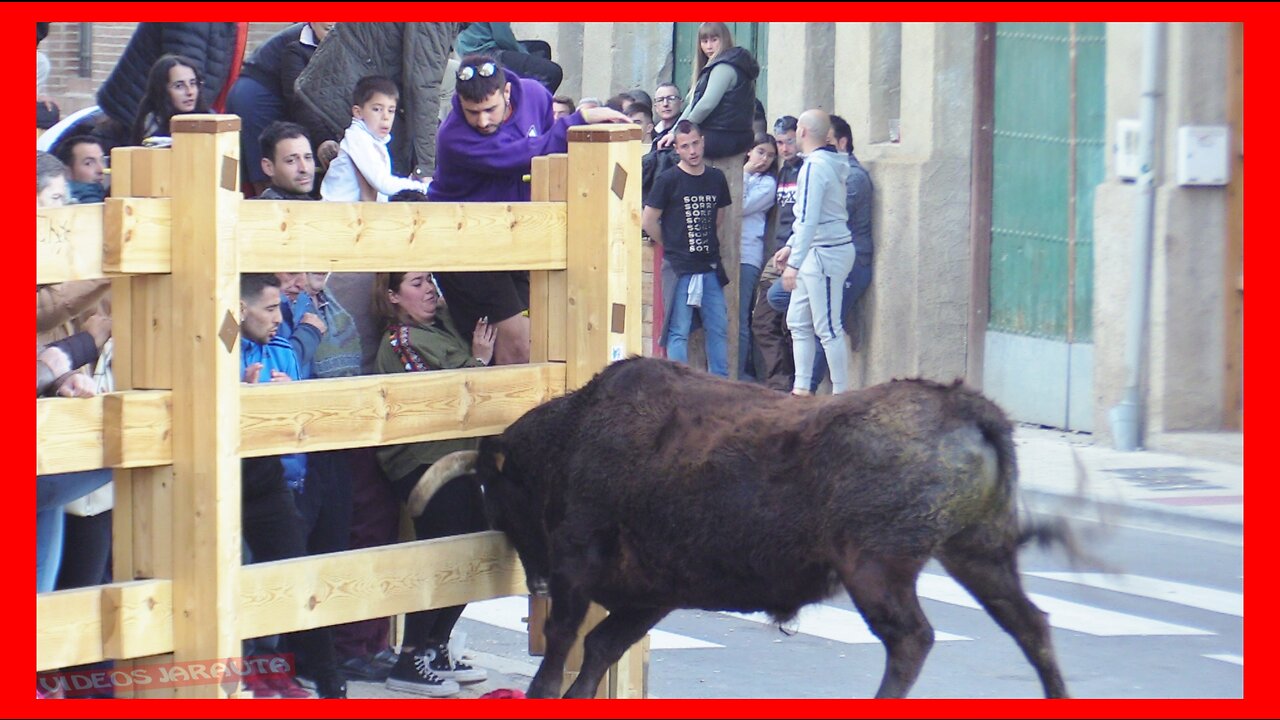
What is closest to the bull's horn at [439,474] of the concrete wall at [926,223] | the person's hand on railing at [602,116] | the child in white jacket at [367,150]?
the person's hand on railing at [602,116]

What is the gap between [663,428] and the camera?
5.34 m

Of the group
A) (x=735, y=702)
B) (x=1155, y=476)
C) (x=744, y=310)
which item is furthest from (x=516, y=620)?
(x=744, y=310)

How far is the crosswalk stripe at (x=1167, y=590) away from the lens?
8.41m

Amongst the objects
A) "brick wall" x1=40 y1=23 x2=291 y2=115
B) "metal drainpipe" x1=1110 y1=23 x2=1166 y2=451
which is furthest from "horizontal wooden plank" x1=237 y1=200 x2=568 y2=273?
"brick wall" x1=40 y1=23 x2=291 y2=115

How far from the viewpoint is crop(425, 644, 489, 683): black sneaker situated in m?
6.28

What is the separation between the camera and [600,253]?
5.71 metres

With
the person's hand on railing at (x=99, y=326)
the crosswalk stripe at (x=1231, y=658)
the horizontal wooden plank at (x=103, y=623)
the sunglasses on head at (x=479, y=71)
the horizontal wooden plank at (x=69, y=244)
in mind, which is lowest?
the crosswalk stripe at (x=1231, y=658)

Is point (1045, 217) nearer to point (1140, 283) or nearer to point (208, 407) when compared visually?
point (1140, 283)

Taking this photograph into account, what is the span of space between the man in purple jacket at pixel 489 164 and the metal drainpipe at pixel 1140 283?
261 inches

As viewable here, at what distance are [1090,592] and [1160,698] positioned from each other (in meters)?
2.25

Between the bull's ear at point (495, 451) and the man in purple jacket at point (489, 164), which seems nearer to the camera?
the bull's ear at point (495, 451)

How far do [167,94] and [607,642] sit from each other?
11.2 ft

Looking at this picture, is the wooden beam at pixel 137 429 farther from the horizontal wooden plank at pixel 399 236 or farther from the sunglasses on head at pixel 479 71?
the sunglasses on head at pixel 479 71

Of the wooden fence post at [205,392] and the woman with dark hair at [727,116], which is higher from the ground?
the woman with dark hair at [727,116]
